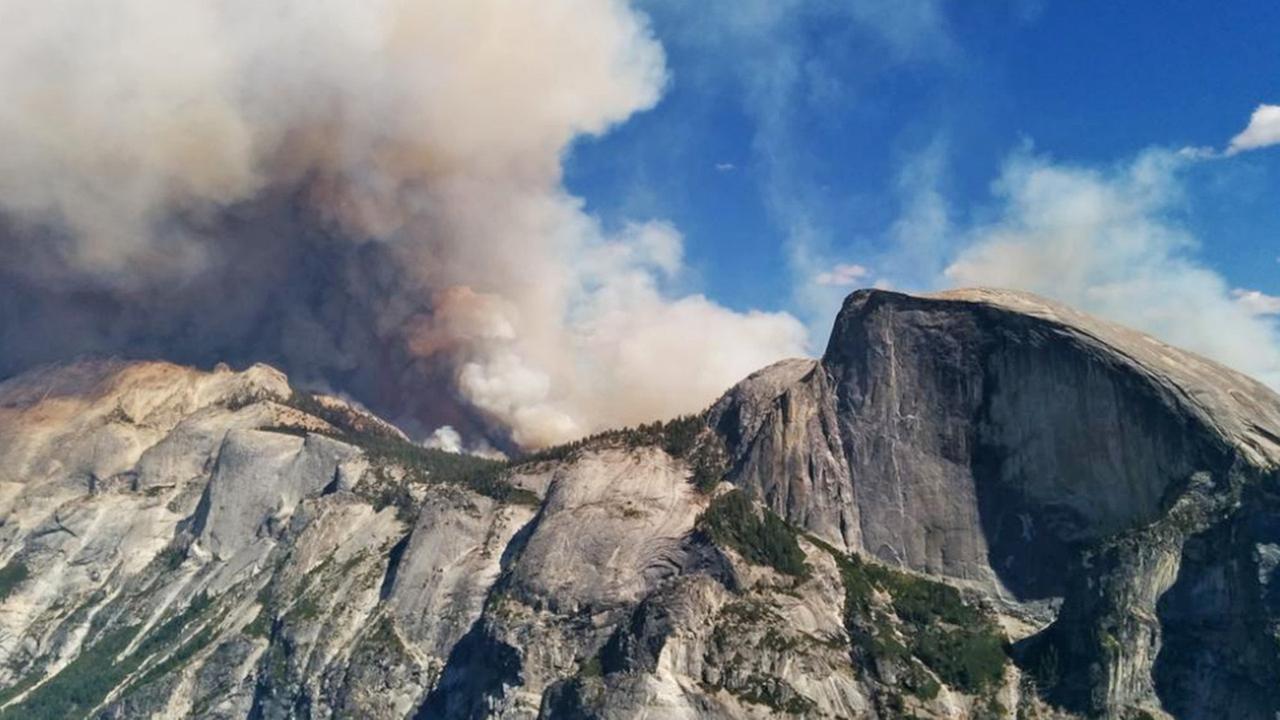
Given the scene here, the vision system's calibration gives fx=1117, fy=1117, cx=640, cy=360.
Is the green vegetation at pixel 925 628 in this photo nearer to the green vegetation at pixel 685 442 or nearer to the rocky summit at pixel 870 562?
the rocky summit at pixel 870 562

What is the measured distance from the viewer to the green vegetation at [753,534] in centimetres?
14825

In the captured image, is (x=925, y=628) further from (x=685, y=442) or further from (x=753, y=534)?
(x=685, y=442)

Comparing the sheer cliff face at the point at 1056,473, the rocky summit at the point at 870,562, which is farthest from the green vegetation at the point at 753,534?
the sheer cliff face at the point at 1056,473

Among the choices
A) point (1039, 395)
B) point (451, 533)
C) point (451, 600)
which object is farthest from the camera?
point (451, 533)

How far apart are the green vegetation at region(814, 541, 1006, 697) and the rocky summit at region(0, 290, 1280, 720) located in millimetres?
341

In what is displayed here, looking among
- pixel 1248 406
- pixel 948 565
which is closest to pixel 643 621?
pixel 948 565

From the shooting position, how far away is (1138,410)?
141m

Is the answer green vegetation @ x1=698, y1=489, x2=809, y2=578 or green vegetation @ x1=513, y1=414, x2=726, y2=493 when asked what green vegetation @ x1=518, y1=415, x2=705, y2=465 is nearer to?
green vegetation @ x1=513, y1=414, x2=726, y2=493

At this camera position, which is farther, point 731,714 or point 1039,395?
point 1039,395

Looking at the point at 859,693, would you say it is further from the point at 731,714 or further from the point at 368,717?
the point at 368,717

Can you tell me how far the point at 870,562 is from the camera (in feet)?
521

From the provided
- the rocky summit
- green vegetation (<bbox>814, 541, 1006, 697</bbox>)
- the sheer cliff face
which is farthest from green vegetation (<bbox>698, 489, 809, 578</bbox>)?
the sheer cliff face

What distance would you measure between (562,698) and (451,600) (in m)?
43.9

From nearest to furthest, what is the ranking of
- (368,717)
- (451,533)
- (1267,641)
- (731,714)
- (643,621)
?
(1267,641) < (731,714) < (643,621) < (368,717) < (451,533)
